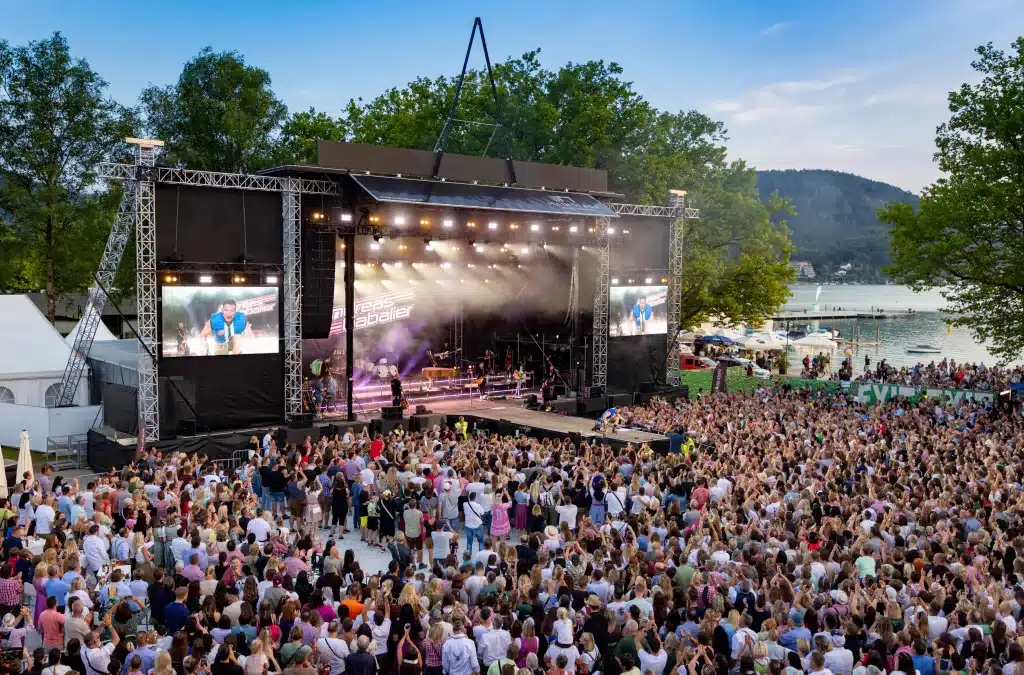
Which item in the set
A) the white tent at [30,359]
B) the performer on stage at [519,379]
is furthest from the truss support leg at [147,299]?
the performer on stage at [519,379]

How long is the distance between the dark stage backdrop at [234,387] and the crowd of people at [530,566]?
512 cm

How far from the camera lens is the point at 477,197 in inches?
914

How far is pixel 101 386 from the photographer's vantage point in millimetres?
22359

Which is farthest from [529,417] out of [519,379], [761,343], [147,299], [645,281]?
[761,343]

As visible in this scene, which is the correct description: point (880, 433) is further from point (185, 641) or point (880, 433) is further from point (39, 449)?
point (39, 449)

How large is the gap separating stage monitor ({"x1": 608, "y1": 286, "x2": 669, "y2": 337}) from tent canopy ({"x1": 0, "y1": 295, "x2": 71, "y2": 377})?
16380 mm

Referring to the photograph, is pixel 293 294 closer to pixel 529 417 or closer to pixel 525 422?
pixel 525 422

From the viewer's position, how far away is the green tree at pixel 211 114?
37250 mm

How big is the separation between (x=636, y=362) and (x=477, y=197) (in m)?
8.93

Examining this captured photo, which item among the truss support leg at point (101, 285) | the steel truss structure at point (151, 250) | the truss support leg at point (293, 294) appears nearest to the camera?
the steel truss structure at point (151, 250)

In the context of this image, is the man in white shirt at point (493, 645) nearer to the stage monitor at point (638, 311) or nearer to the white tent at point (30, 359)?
the white tent at point (30, 359)

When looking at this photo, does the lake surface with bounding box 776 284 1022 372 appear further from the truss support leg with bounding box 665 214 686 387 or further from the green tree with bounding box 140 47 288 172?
the green tree with bounding box 140 47 288 172

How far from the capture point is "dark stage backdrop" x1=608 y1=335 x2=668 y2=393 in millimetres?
28375

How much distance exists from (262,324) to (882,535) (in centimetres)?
1532
